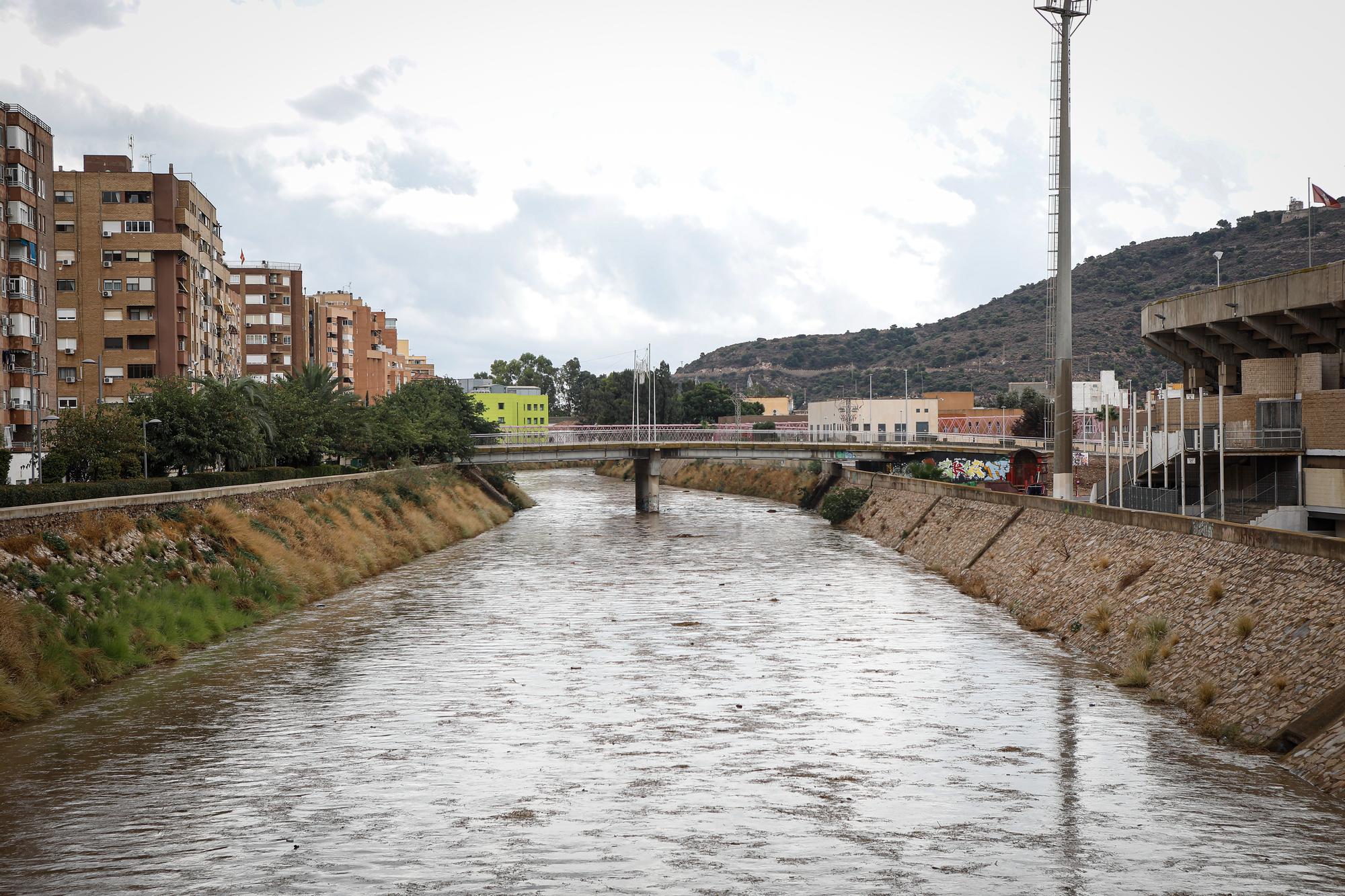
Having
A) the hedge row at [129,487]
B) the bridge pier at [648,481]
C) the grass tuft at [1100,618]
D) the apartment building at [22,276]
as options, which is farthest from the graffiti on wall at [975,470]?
the apartment building at [22,276]

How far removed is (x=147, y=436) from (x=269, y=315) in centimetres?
10467

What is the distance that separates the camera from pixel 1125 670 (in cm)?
3005

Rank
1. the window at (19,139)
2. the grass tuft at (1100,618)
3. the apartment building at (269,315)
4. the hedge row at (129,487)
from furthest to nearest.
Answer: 1. the apartment building at (269,315)
2. the window at (19,139)
3. the grass tuft at (1100,618)
4. the hedge row at (129,487)

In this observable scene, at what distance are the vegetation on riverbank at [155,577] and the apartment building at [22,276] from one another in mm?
26947

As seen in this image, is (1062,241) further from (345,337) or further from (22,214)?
(345,337)

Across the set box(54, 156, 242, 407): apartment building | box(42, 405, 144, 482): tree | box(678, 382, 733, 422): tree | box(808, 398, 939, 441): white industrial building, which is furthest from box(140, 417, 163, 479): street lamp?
box(678, 382, 733, 422): tree

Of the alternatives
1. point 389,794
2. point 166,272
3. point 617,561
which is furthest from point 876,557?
point 166,272

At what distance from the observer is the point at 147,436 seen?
51.9 metres

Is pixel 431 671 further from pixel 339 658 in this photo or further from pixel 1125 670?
pixel 1125 670

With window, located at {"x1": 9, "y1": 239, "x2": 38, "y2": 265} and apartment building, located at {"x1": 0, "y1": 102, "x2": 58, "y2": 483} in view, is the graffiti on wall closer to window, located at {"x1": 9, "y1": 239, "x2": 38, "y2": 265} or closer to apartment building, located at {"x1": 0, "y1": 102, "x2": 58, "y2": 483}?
apartment building, located at {"x1": 0, "y1": 102, "x2": 58, "y2": 483}

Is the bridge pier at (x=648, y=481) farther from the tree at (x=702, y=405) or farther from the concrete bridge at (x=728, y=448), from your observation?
the tree at (x=702, y=405)

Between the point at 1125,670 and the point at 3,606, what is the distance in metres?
25.4

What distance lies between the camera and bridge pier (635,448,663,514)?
340ft

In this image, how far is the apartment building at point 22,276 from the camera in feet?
247
